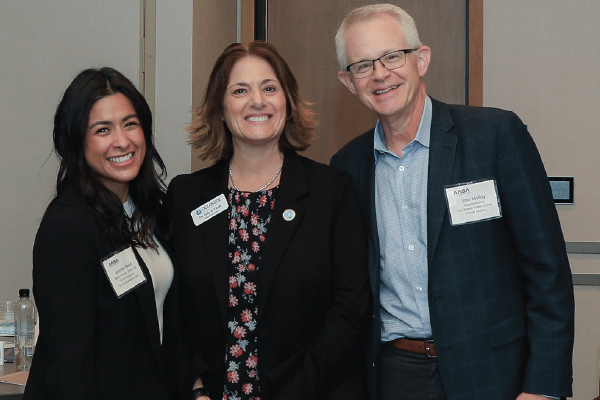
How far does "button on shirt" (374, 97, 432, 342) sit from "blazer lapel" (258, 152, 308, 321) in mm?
268

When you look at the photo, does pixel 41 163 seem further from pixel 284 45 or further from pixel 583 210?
pixel 583 210

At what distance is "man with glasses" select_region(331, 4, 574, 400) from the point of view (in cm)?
184

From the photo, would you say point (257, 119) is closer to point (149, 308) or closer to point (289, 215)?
point (289, 215)

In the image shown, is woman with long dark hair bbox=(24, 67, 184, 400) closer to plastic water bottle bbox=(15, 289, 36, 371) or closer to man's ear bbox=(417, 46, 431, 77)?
man's ear bbox=(417, 46, 431, 77)

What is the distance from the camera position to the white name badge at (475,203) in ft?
6.19

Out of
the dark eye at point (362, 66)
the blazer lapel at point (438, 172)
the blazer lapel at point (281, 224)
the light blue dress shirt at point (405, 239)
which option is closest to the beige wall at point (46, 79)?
the blazer lapel at point (281, 224)

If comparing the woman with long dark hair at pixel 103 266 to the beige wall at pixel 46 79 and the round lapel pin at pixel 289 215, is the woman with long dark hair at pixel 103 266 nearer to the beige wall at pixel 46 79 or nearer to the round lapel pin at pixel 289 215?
the round lapel pin at pixel 289 215

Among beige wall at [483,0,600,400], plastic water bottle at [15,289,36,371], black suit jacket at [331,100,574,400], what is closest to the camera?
black suit jacket at [331,100,574,400]

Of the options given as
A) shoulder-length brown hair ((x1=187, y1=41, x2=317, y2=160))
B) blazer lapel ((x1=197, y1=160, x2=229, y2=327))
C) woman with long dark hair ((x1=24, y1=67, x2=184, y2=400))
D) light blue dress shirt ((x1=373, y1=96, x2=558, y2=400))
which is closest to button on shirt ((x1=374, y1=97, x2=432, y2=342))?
light blue dress shirt ((x1=373, y1=96, x2=558, y2=400))

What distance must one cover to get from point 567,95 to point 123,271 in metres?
3.17

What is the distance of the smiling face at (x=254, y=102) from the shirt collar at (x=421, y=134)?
33 centimetres

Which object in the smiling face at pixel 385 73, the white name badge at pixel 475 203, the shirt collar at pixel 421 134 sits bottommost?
the white name badge at pixel 475 203

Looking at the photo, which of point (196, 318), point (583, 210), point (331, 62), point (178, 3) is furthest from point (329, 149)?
point (196, 318)

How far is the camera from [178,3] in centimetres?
359
